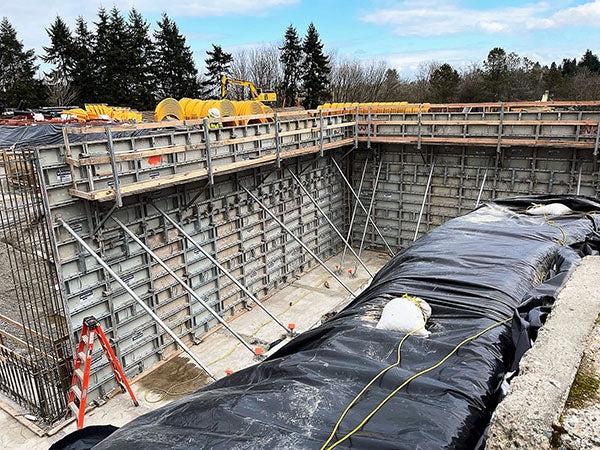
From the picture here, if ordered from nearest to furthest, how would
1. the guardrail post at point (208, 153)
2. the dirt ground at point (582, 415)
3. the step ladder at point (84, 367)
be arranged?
1. the dirt ground at point (582, 415)
2. the step ladder at point (84, 367)
3. the guardrail post at point (208, 153)

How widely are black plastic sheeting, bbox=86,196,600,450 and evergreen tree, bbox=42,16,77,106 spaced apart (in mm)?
42121

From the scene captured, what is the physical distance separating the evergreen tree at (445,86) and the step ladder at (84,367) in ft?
141

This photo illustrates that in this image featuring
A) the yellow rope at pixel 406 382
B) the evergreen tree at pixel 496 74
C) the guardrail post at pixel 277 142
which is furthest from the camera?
the evergreen tree at pixel 496 74

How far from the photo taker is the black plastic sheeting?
259cm

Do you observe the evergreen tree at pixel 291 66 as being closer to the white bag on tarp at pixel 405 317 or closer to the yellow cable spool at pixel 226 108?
the yellow cable spool at pixel 226 108

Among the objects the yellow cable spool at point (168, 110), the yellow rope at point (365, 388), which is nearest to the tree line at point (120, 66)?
the yellow cable spool at point (168, 110)

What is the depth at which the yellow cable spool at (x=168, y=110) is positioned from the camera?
14.6 m

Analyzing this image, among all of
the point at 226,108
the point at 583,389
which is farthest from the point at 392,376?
the point at 226,108

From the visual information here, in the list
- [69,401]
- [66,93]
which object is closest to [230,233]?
[69,401]

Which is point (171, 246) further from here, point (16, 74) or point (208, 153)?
point (16, 74)

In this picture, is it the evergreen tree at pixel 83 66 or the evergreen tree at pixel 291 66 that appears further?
the evergreen tree at pixel 291 66

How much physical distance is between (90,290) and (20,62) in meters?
40.5

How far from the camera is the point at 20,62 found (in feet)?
128

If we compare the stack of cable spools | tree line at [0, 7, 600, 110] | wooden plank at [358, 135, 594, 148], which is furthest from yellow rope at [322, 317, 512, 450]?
tree line at [0, 7, 600, 110]
